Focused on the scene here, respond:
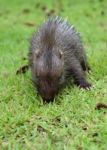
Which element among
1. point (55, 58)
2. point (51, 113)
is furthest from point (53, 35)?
point (51, 113)

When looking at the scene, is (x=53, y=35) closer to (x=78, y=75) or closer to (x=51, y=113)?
(x=78, y=75)

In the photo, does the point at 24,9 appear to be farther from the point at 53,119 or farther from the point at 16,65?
the point at 53,119

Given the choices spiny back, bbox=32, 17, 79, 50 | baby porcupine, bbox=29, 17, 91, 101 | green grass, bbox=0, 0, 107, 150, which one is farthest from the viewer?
spiny back, bbox=32, 17, 79, 50

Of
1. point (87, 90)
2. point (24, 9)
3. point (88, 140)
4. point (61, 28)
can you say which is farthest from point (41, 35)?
point (24, 9)

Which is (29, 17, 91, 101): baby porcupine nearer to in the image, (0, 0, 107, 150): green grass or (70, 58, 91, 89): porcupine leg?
(70, 58, 91, 89): porcupine leg

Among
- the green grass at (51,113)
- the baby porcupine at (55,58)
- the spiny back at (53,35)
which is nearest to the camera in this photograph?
the green grass at (51,113)

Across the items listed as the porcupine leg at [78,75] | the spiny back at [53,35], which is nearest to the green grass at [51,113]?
the porcupine leg at [78,75]

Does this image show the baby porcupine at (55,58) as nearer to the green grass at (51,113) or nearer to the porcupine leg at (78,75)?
the porcupine leg at (78,75)

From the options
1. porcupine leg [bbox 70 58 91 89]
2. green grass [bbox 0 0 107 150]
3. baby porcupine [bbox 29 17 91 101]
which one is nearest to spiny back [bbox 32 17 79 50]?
baby porcupine [bbox 29 17 91 101]

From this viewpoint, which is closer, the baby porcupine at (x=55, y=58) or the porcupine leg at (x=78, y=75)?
the baby porcupine at (x=55, y=58)
